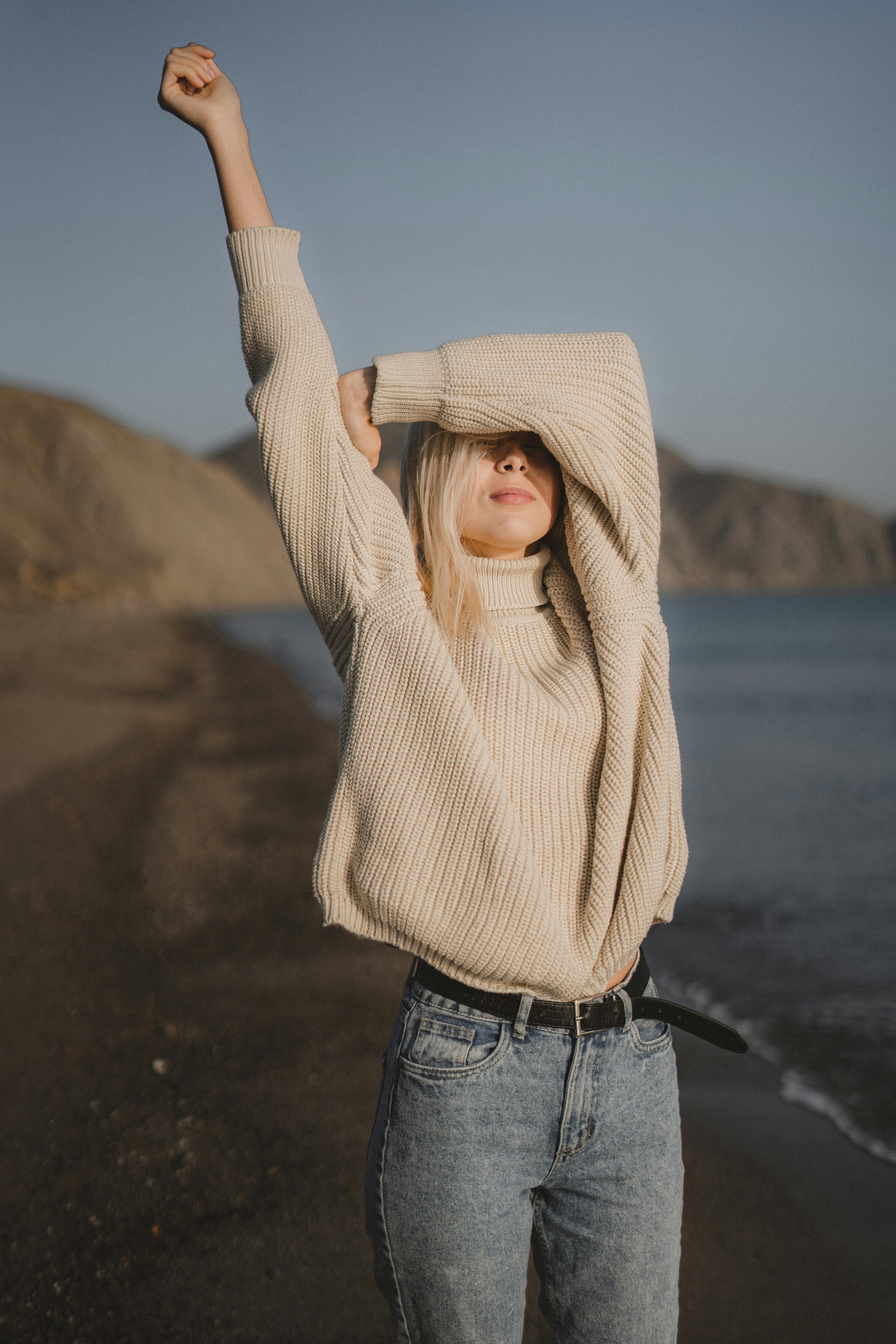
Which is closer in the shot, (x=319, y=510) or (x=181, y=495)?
(x=319, y=510)

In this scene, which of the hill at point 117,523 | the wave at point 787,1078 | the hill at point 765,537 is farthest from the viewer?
the hill at point 765,537

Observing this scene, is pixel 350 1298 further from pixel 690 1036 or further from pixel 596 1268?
pixel 690 1036

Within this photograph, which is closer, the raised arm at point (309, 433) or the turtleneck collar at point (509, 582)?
the raised arm at point (309, 433)

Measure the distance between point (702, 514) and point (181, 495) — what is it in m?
117

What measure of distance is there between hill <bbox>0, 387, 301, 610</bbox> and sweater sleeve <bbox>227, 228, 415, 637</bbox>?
55.0m

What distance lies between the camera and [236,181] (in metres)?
1.79

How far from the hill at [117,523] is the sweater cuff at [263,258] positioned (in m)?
54.9

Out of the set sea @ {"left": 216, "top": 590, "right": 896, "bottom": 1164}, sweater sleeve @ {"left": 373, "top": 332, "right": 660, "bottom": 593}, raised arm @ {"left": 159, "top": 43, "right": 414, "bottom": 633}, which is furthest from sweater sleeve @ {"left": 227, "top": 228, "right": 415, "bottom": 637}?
sea @ {"left": 216, "top": 590, "right": 896, "bottom": 1164}

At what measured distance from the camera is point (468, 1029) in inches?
60.8

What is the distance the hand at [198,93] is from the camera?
179 centimetres

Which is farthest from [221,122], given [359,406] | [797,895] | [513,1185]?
[797,895]

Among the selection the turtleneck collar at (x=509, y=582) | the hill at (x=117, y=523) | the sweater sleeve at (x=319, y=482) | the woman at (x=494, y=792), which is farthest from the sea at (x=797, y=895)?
the hill at (x=117, y=523)

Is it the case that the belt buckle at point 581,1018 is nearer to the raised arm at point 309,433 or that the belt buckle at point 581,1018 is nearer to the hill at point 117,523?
the raised arm at point 309,433

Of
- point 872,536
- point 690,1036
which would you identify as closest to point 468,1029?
point 690,1036
